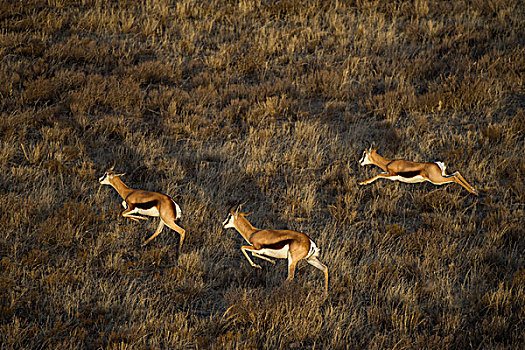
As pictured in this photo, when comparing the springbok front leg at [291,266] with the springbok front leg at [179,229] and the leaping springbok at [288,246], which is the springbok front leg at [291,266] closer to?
the leaping springbok at [288,246]

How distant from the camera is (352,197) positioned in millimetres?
8023

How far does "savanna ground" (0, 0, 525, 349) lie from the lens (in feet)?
18.3

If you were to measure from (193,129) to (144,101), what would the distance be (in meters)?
1.77

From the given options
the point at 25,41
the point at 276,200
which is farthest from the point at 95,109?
the point at 276,200

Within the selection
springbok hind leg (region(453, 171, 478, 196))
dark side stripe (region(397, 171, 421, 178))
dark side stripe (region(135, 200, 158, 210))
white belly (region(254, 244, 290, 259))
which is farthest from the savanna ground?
dark side stripe (region(397, 171, 421, 178))

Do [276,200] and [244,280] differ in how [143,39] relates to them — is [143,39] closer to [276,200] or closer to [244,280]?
[276,200]

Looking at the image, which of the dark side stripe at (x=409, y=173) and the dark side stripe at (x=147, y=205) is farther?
the dark side stripe at (x=409, y=173)

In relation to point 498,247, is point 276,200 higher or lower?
lower

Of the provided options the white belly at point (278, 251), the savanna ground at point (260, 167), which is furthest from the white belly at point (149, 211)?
the white belly at point (278, 251)

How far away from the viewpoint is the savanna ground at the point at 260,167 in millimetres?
5586

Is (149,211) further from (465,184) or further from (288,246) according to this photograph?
(465,184)

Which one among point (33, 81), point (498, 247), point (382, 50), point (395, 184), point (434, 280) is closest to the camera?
point (434, 280)

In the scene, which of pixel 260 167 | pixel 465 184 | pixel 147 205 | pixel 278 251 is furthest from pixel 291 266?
pixel 465 184

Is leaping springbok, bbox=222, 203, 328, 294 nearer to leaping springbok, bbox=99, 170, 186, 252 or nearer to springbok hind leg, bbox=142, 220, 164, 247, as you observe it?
leaping springbok, bbox=99, 170, 186, 252
